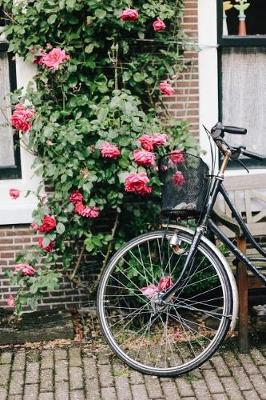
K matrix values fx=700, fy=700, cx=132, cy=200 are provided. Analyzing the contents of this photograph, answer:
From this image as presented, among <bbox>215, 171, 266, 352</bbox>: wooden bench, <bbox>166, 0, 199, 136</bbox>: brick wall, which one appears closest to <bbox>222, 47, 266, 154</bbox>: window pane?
<bbox>166, 0, 199, 136</bbox>: brick wall

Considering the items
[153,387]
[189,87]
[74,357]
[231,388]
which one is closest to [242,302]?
[231,388]

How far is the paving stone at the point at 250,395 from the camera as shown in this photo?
167 inches

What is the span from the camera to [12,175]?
18.6 ft

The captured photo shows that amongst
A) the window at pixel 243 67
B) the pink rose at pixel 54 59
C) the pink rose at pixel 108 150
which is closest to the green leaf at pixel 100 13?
the pink rose at pixel 54 59

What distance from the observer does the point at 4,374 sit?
4.62 m

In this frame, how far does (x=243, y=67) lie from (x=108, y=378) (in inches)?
110

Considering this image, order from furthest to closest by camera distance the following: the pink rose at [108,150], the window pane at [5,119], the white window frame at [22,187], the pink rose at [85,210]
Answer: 1. the window pane at [5,119]
2. the white window frame at [22,187]
3. the pink rose at [85,210]
4. the pink rose at [108,150]

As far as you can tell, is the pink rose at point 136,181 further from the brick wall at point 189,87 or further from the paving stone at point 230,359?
the paving stone at point 230,359

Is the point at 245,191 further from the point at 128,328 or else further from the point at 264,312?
the point at 128,328

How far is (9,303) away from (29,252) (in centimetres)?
40

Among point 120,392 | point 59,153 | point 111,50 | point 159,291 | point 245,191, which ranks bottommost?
point 120,392

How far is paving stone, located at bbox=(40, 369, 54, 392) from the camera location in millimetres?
4414

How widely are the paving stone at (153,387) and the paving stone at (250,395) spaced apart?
52 cm

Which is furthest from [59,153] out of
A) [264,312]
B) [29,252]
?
[264,312]
